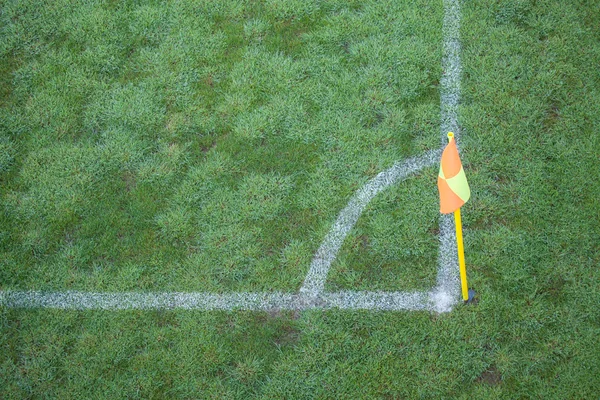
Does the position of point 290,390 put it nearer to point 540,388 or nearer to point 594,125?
point 540,388

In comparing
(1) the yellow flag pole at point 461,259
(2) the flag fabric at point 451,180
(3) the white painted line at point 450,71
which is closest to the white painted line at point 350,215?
(3) the white painted line at point 450,71

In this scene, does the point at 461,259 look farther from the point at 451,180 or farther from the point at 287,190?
the point at 287,190

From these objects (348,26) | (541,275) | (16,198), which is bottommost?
(541,275)

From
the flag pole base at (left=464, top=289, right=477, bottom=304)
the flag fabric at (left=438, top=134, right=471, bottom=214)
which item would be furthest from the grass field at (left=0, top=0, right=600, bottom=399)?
the flag fabric at (left=438, top=134, right=471, bottom=214)

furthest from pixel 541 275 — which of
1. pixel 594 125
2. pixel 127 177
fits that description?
pixel 127 177

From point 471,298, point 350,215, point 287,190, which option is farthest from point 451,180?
point 287,190

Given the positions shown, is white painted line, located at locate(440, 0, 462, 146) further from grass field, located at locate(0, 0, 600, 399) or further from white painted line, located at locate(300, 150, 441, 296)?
white painted line, located at locate(300, 150, 441, 296)

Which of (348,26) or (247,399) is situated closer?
(247,399)
